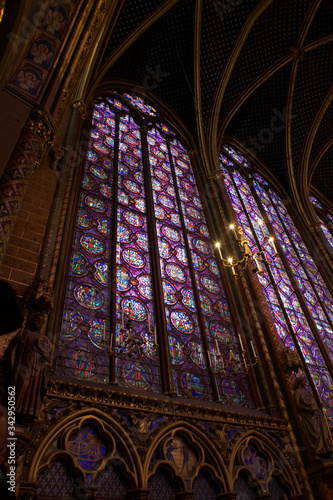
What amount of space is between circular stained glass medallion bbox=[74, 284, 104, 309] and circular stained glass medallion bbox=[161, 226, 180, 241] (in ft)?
8.12

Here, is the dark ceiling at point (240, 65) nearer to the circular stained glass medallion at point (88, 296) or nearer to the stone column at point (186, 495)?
the circular stained glass medallion at point (88, 296)

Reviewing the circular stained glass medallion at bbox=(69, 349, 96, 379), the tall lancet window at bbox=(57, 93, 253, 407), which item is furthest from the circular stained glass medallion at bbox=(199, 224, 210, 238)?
the circular stained glass medallion at bbox=(69, 349, 96, 379)

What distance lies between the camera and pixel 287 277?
1005 cm

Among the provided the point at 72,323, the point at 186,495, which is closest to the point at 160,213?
Result: the point at 72,323

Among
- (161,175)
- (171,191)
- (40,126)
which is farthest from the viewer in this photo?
(161,175)

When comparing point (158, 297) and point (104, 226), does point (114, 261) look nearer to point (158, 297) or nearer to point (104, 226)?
point (104, 226)

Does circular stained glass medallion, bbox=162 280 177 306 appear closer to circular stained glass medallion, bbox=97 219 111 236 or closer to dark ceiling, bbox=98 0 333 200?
circular stained glass medallion, bbox=97 219 111 236

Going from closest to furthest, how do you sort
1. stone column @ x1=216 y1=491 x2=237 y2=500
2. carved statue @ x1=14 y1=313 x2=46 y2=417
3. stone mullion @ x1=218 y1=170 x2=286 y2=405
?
1. carved statue @ x1=14 y1=313 x2=46 y2=417
2. stone column @ x1=216 y1=491 x2=237 y2=500
3. stone mullion @ x1=218 y1=170 x2=286 y2=405

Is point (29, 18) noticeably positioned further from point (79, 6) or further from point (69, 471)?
point (69, 471)

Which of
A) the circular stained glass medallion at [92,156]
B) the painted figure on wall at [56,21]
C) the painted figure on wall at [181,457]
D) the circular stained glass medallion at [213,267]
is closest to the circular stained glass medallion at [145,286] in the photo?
the circular stained glass medallion at [213,267]

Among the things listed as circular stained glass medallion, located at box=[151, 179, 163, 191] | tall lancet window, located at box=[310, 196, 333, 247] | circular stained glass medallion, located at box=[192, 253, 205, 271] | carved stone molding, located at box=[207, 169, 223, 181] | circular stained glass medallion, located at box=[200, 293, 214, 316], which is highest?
tall lancet window, located at box=[310, 196, 333, 247]

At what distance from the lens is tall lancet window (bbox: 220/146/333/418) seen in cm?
817

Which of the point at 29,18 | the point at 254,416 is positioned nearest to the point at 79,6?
the point at 29,18

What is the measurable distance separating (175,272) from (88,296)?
2.07m
